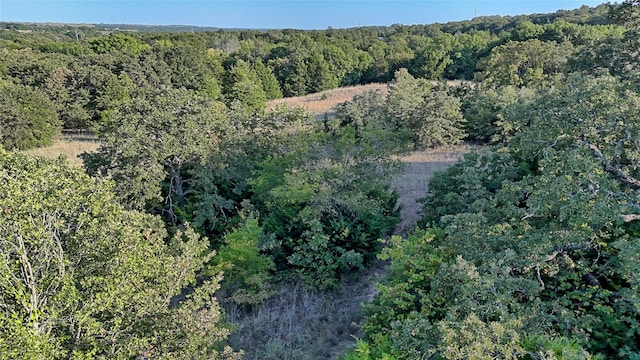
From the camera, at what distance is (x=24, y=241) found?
5609mm

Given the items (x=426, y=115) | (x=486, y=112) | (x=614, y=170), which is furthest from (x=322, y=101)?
(x=614, y=170)

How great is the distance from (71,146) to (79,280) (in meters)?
21.7

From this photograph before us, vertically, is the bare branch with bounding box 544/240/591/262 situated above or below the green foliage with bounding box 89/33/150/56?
below

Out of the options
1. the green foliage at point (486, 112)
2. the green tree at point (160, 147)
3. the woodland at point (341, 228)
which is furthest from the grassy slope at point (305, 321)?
the green foliage at point (486, 112)

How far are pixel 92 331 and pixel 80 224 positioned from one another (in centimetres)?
141

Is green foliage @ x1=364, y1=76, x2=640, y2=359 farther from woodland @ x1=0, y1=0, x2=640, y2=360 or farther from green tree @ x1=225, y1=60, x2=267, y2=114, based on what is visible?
green tree @ x1=225, y1=60, x2=267, y2=114

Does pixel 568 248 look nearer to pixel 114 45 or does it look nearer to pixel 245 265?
pixel 245 265

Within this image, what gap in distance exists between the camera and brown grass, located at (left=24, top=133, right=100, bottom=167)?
73.9 feet

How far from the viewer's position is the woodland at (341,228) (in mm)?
5488

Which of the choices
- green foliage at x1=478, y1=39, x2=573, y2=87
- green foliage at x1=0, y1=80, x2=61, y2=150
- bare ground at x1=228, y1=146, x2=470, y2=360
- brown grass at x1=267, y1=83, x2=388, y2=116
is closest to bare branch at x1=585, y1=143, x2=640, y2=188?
bare ground at x1=228, y1=146, x2=470, y2=360

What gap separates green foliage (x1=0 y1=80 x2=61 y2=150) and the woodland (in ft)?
0.69

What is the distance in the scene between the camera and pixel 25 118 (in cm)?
2378

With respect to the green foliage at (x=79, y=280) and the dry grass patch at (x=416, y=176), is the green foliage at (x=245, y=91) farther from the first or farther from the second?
the green foliage at (x=79, y=280)

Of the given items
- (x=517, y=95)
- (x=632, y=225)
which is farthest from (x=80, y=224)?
(x=517, y=95)
